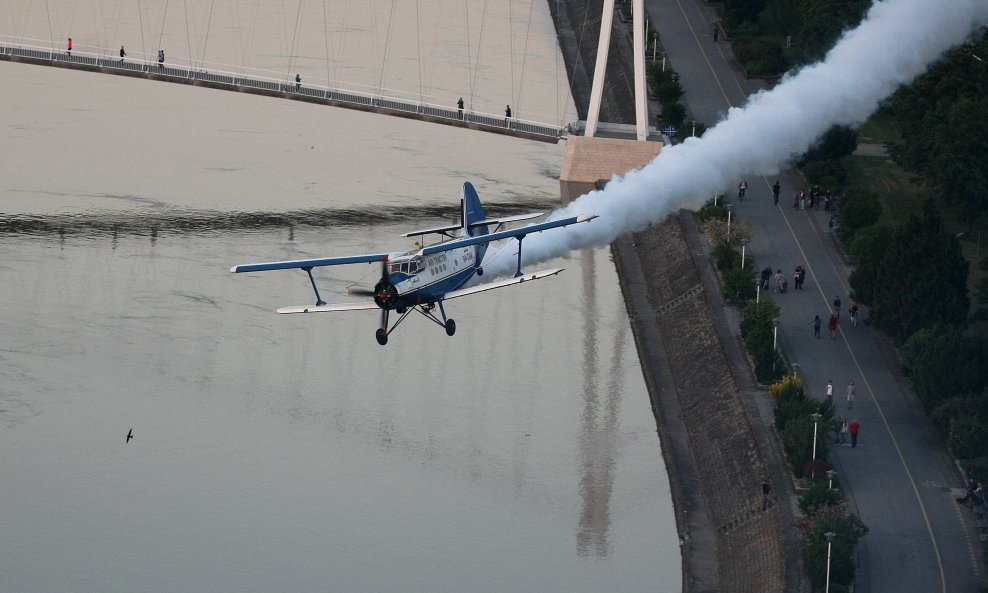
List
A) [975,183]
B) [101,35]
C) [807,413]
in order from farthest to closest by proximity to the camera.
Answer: [101,35], [975,183], [807,413]

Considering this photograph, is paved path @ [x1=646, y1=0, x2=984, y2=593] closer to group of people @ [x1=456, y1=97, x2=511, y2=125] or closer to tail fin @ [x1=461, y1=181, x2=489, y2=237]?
tail fin @ [x1=461, y1=181, x2=489, y2=237]

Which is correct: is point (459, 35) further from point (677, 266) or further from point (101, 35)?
point (677, 266)

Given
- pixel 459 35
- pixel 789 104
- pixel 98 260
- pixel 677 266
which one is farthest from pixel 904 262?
pixel 459 35

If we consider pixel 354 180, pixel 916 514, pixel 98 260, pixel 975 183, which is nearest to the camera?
pixel 916 514

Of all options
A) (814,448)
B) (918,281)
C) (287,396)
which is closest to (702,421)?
(918,281)

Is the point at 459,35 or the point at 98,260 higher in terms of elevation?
the point at 459,35

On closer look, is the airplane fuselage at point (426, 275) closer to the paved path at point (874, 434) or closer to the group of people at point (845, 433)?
the group of people at point (845, 433)

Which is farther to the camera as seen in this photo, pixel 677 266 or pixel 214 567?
pixel 677 266
